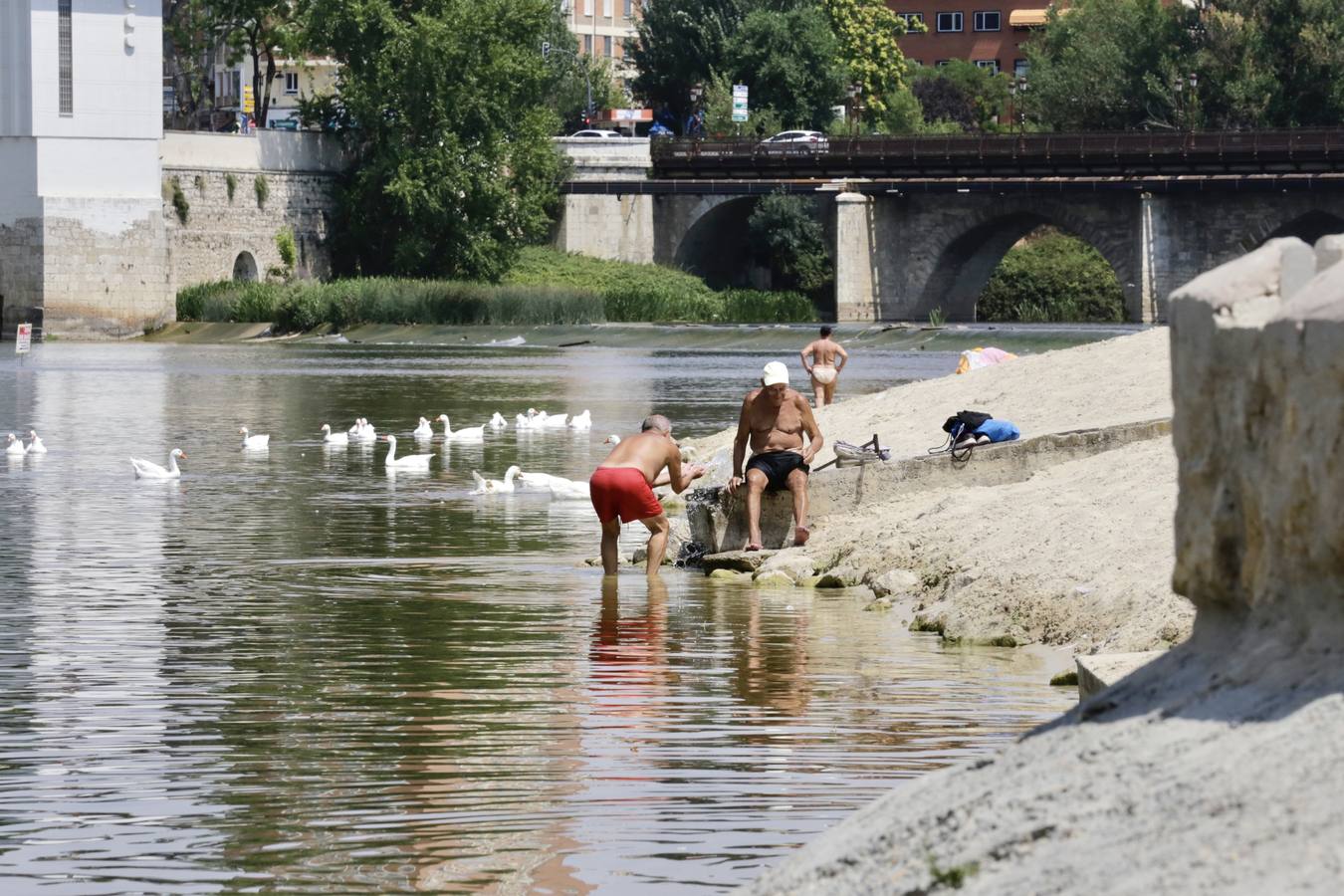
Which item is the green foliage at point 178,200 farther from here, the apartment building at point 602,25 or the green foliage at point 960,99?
the apartment building at point 602,25

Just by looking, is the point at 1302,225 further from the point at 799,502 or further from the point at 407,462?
the point at 799,502

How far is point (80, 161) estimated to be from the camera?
68688 millimetres

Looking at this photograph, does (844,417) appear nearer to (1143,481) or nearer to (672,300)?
(1143,481)

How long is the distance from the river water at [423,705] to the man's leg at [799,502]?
0.71 metres

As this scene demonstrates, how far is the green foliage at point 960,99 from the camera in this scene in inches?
4033

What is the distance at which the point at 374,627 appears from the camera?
43.0ft

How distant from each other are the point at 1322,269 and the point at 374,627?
8222mm

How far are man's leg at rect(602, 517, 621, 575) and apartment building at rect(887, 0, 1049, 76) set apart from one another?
97.4m

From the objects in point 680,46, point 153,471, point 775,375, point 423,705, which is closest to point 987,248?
point 680,46

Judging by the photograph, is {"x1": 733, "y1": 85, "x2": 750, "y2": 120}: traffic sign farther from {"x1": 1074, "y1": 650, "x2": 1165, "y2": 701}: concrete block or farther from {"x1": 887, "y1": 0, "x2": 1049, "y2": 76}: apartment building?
{"x1": 1074, "y1": 650, "x2": 1165, "y2": 701}: concrete block

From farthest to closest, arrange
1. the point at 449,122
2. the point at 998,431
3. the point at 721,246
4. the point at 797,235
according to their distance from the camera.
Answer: the point at 721,246, the point at 797,235, the point at 449,122, the point at 998,431

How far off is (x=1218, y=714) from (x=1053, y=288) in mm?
77901

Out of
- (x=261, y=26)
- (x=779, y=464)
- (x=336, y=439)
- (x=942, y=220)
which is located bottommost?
(x=336, y=439)

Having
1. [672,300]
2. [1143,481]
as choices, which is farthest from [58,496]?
[672,300]
